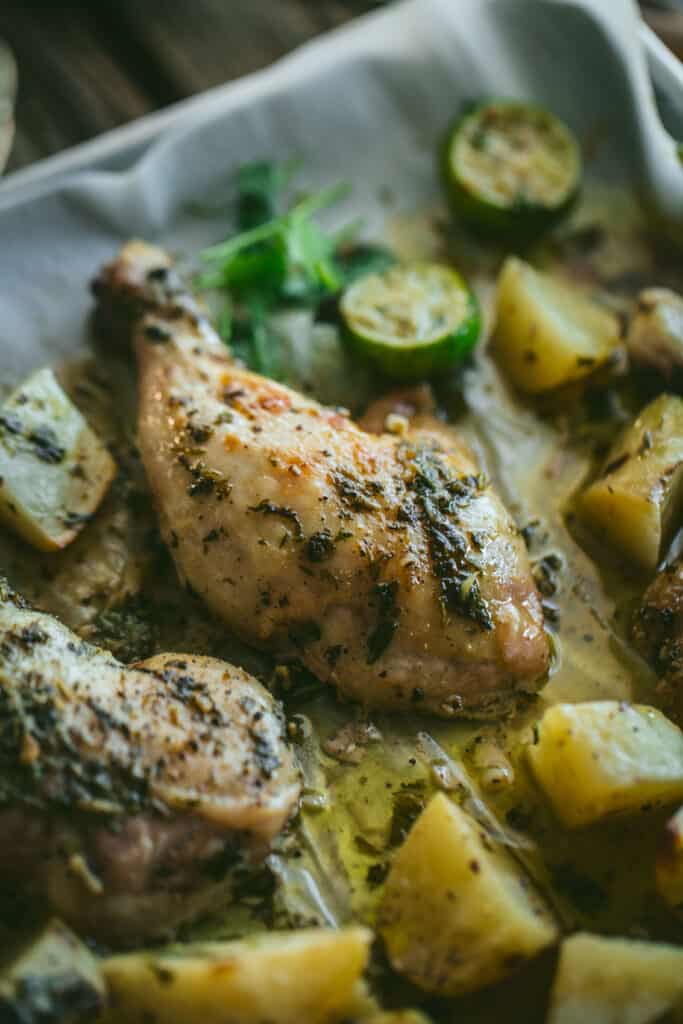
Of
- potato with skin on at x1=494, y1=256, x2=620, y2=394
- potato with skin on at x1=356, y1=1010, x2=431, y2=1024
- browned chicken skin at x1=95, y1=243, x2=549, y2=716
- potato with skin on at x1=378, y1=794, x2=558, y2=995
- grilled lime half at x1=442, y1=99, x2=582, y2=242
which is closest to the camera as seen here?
potato with skin on at x1=356, y1=1010, x2=431, y2=1024

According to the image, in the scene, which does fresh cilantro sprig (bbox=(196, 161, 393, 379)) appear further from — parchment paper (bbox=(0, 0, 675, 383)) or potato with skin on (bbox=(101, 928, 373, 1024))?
potato with skin on (bbox=(101, 928, 373, 1024))

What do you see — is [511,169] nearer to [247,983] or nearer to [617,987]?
[617,987]

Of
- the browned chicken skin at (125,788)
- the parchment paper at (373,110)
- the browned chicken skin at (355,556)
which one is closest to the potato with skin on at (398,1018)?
the browned chicken skin at (125,788)

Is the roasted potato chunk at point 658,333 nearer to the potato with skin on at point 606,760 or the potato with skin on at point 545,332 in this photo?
the potato with skin on at point 545,332

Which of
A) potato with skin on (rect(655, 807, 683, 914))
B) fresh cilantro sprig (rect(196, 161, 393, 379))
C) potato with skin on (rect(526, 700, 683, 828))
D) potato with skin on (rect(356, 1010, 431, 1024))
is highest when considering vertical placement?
fresh cilantro sprig (rect(196, 161, 393, 379))

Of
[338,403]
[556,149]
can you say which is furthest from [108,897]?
[556,149]

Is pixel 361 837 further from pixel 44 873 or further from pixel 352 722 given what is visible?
pixel 44 873

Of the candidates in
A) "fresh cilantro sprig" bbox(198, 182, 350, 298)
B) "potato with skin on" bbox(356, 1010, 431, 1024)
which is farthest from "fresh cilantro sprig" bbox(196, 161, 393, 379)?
→ "potato with skin on" bbox(356, 1010, 431, 1024)
